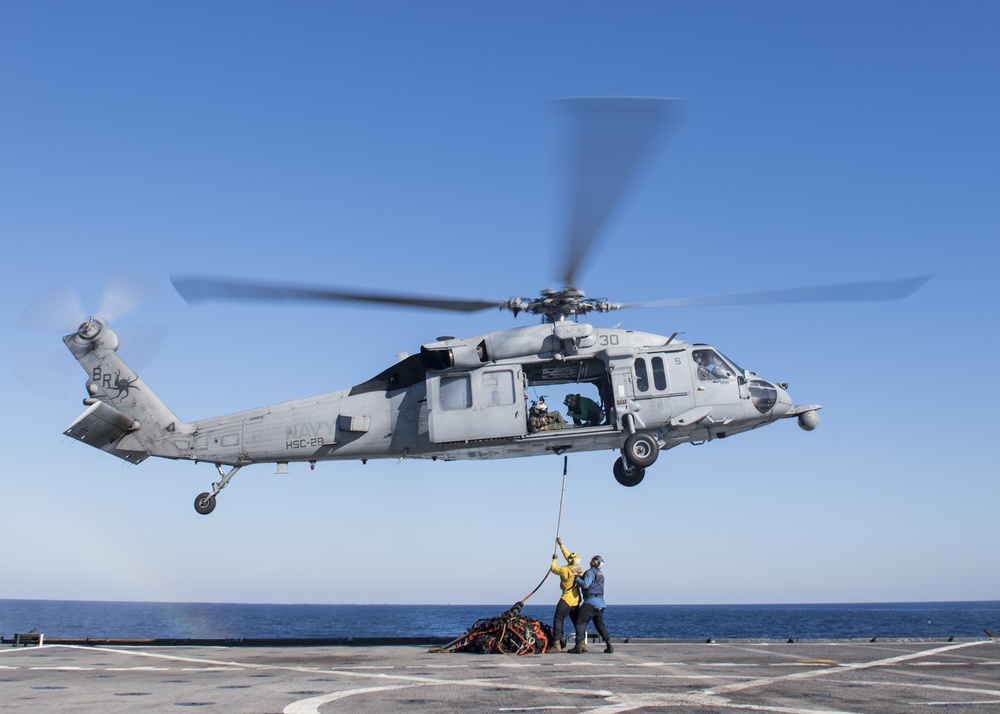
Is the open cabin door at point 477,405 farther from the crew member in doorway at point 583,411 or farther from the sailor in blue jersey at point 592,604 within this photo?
the sailor in blue jersey at point 592,604

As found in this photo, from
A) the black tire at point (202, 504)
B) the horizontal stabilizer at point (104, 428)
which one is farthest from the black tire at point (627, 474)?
the horizontal stabilizer at point (104, 428)

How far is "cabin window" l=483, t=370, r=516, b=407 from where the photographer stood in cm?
1927

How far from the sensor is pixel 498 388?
1933 cm

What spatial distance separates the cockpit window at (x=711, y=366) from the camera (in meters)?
19.9

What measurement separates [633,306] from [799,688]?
390 inches

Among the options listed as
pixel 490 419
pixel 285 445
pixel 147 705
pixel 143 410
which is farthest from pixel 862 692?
pixel 143 410

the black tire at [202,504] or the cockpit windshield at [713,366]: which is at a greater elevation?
the cockpit windshield at [713,366]

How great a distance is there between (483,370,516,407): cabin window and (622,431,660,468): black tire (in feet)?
9.28

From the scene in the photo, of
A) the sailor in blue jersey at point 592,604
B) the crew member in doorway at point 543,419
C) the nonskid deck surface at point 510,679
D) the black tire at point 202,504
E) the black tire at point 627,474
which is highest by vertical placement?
the crew member in doorway at point 543,419

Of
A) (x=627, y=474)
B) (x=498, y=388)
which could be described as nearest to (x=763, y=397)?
(x=627, y=474)

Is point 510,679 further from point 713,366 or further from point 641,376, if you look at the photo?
point 713,366

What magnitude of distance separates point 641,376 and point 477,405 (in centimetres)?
387

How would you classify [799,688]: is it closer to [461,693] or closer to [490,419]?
[461,693]

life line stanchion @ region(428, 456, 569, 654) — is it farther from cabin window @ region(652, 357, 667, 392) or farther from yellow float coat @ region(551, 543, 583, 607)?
cabin window @ region(652, 357, 667, 392)
